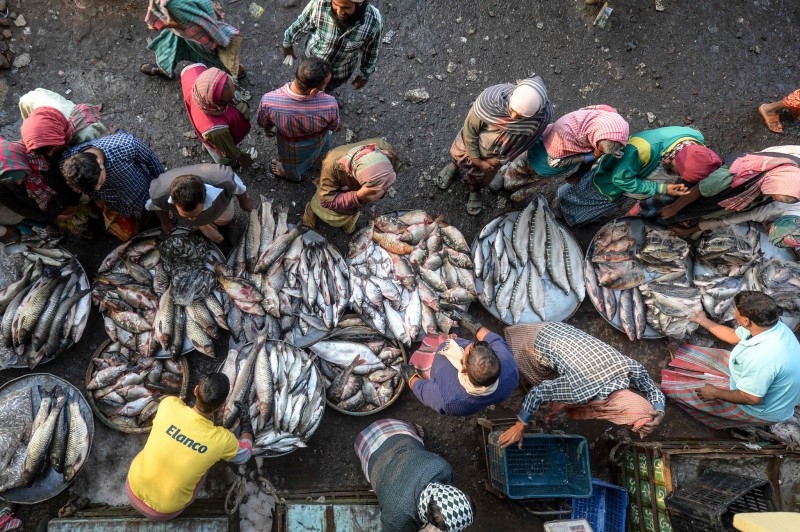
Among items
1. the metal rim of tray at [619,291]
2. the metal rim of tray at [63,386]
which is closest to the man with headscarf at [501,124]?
the metal rim of tray at [619,291]

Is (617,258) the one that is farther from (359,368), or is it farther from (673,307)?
(359,368)

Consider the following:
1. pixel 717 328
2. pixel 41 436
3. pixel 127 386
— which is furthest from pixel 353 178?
pixel 717 328

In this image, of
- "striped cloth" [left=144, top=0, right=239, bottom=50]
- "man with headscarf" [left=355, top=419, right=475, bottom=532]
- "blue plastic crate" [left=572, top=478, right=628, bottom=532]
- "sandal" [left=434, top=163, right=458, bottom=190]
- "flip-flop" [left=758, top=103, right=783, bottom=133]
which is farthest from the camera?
"flip-flop" [left=758, top=103, right=783, bottom=133]

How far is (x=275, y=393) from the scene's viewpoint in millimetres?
3852

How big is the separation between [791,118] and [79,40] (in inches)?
316

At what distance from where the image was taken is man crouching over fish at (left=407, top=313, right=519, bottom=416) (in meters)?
2.91

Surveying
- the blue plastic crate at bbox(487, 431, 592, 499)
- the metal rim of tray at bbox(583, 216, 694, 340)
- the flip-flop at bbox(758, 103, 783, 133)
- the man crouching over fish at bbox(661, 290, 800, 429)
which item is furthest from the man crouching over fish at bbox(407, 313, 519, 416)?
the flip-flop at bbox(758, 103, 783, 133)

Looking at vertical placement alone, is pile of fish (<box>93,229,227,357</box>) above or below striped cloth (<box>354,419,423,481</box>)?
above

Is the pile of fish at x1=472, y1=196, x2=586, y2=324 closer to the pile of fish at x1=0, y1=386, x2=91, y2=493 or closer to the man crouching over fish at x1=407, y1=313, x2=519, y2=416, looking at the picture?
the man crouching over fish at x1=407, y1=313, x2=519, y2=416

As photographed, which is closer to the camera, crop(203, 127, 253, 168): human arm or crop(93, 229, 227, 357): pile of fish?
crop(203, 127, 253, 168): human arm

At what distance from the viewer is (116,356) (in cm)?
402

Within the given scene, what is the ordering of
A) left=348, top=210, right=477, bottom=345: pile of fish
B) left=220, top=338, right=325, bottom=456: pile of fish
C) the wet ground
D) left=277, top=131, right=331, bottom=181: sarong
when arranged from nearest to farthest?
1. left=220, top=338, right=325, bottom=456: pile of fish
2. left=277, top=131, right=331, bottom=181: sarong
3. left=348, top=210, right=477, bottom=345: pile of fish
4. the wet ground

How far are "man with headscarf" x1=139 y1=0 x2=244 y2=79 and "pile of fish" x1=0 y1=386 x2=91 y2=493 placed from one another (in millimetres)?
2928

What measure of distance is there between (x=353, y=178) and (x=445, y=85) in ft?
7.38
